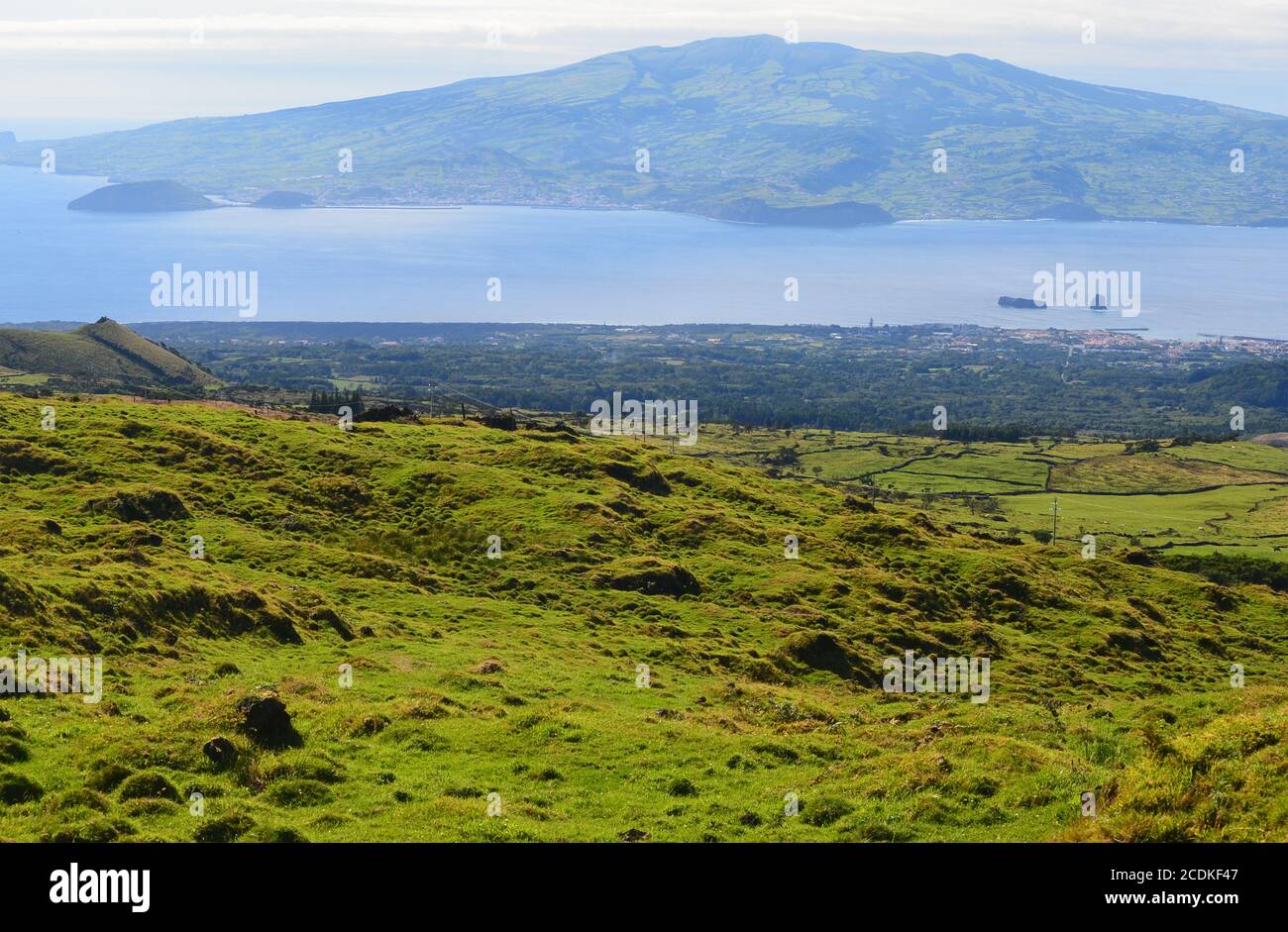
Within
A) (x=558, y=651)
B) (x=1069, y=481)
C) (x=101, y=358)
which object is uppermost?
(x=101, y=358)

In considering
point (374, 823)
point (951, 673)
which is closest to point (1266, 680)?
point (951, 673)

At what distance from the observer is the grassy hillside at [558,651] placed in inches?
859

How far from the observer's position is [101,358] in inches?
6777

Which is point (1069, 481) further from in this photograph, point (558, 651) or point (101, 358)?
point (101, 358)

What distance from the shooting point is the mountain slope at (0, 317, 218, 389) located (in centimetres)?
15912

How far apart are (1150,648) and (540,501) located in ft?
101

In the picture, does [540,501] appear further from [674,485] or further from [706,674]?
[706,674]

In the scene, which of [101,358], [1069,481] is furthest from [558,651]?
[101,358]

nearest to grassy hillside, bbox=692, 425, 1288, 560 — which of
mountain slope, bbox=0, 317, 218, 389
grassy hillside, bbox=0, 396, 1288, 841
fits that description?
grassy hillside, bbox=0, 396, 1288, 841

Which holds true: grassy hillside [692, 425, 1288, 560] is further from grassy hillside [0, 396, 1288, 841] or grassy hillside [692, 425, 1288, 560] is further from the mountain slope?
the mountain slope

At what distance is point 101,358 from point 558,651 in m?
150

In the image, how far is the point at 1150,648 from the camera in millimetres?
57156

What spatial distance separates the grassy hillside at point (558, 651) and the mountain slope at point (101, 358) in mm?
83834

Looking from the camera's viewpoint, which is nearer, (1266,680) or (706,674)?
(706,674)
